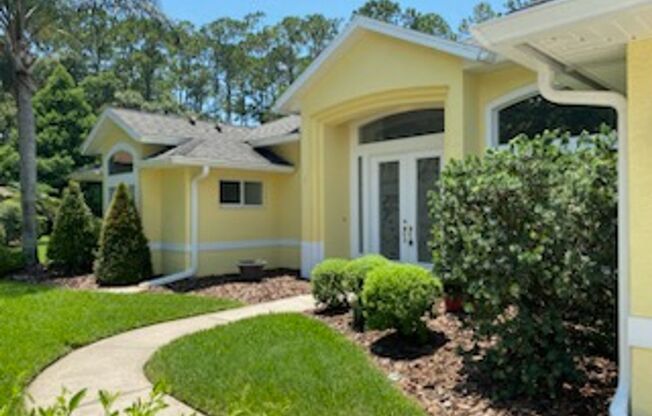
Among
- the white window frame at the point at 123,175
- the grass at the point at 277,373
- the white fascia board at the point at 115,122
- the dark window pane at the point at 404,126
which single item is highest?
the white fascia board at the point at 115,122

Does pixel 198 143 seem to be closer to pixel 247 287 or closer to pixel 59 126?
pixel 247 287

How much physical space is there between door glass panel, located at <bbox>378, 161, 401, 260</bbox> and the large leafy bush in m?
6.84

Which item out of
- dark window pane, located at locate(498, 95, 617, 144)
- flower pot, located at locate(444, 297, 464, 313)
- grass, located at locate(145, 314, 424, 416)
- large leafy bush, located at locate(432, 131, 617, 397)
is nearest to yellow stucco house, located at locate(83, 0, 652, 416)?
dark window pane, located at locate(498, 95, 617, 144)

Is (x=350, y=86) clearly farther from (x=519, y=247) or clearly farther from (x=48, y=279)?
(x=48, y=279)

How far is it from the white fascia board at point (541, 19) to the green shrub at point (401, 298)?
3235 mm

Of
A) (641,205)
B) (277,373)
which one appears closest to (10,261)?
(277,373)

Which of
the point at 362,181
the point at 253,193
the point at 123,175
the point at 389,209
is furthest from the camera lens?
the point at 123,175

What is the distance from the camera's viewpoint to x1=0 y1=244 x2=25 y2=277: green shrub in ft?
50.3

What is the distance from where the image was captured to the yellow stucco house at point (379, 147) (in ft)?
13.5

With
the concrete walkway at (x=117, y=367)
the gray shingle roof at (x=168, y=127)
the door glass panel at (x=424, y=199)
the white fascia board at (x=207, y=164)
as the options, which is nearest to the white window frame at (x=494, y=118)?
the door glass panel at (x=424, y=199)

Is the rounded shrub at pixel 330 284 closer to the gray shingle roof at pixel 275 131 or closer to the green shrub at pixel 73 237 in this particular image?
the gray shingle roof at pixel 275 131

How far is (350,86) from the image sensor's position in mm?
12125

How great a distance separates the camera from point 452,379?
5695 millimetres

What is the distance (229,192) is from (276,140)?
2005 millimetres
